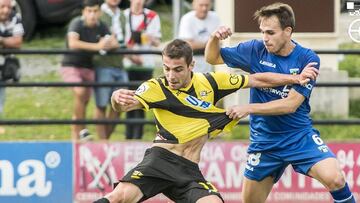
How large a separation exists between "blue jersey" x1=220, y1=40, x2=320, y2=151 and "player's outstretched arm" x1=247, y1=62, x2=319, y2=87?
0.40 ft

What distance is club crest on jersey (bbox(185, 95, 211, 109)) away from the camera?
8211mm

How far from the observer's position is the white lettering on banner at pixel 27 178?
10695 mm

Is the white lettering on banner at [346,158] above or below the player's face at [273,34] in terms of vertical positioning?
below

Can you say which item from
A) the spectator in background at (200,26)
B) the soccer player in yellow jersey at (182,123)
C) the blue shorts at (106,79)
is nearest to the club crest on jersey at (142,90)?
the soccer player in yellow jersey at (182,123)

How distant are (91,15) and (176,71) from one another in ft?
11.5

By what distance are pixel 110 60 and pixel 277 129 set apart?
3253mm

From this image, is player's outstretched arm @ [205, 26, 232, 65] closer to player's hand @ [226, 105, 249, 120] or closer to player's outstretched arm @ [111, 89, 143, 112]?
player's hand @ [226, 105, 249, 120]

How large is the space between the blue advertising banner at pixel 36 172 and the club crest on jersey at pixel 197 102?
9.29 ft

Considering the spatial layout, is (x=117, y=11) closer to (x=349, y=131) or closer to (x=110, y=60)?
(x=110, y=60)

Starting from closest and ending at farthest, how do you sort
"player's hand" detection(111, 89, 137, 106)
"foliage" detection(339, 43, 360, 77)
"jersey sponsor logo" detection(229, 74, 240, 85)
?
"player's hand" detection(111, 89, 137, 106) → "jersey sponsor logo" detection(229, 74, 240, 85) → "foliage" detection(339, 43, 360, 77)

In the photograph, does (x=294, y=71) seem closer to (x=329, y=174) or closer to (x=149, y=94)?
(x=329, y=174)

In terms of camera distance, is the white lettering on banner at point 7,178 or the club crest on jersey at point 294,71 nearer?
the club crest on jersey at point 294,71

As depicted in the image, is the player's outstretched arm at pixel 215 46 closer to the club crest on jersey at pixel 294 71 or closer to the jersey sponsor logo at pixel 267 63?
the jersey sponsor logo at pixel 267 63

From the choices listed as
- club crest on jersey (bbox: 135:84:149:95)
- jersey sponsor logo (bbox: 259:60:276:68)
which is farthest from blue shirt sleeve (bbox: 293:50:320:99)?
club crest on jersey (bbox: 135:84:149:95)
